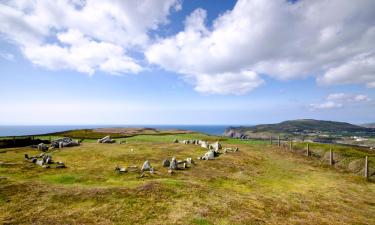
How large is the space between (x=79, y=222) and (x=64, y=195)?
5687mm

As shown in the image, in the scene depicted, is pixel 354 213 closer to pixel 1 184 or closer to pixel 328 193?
pixel 328 193

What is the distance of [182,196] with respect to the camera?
2042cm

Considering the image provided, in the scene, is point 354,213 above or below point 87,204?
below

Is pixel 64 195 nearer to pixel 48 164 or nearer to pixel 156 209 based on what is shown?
pixel 156 209

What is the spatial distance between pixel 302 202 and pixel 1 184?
94.0 feet

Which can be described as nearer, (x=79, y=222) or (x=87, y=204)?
(x=79, y=222)

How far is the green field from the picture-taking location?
16281 mm

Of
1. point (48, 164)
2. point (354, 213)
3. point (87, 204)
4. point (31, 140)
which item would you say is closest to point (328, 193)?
point (354, 213)

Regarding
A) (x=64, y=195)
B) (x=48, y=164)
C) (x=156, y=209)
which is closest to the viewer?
(x=156, y=209)

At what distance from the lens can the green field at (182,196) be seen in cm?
1628

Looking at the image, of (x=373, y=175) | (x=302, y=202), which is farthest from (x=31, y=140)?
(x=373, y=175)

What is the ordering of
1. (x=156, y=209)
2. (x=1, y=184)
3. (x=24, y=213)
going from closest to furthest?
1. (x=24, y=213)
2. (x=156, y=209)
3. (x=1, y=184)

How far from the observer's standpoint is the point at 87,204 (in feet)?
58.4

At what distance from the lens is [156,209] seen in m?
17.4
